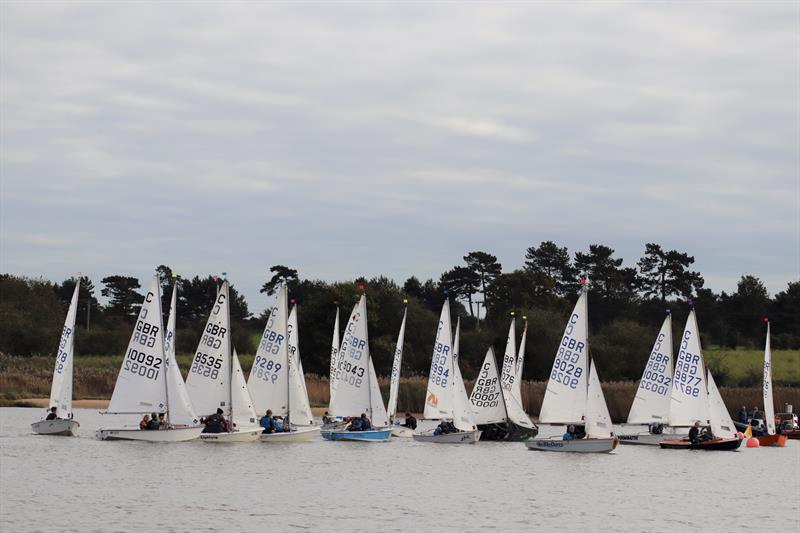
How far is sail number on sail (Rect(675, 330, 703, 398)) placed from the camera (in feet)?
190

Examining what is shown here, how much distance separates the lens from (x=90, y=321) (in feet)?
494

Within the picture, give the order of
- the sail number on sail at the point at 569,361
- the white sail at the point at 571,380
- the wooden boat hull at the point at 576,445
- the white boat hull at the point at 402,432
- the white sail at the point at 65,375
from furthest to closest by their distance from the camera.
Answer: the white boat hull at the point at 402,432 < the white sail at the point at 65,375 < the sail number on sail at the point at 569,361 < the white sail at the point at 571,380 < the wooden boat hull at the point at 576,445

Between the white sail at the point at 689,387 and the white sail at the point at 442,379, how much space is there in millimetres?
10229

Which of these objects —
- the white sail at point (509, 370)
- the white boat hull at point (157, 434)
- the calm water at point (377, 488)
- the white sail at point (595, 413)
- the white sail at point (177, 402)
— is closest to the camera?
the calm water at point (377, 488)

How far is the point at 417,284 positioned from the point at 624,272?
34.2m

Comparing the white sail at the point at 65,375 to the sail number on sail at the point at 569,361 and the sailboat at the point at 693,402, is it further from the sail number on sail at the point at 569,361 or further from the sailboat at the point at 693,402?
the sailboat at the point at 693,402

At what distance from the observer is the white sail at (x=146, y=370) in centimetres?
5012

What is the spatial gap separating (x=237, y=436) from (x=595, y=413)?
1428 centimetres

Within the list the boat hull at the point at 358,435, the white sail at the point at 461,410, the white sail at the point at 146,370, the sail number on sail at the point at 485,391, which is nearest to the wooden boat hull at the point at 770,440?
the sail number on sail at the point at 485,391

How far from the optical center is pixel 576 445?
50750mm

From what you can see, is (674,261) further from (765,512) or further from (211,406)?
(765,512)

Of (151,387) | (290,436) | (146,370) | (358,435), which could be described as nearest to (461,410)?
(358,435)

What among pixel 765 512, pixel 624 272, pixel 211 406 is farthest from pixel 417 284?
pixel 765 512

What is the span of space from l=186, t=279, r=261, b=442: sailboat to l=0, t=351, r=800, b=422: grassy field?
24541 mm
